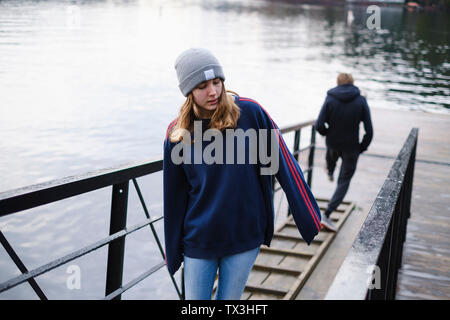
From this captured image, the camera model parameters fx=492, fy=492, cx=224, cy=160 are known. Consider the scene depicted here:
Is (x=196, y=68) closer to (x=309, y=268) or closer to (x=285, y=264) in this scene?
(x=309, y=268)

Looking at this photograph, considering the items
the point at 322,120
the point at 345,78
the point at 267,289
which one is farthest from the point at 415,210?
the point at 267,289

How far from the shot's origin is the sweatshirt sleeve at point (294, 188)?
2.16 metres

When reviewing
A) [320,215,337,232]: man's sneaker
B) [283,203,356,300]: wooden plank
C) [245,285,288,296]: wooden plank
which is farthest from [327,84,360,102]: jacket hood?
[245,285,288,296]: wooden plank

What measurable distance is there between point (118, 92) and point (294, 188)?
2860cm

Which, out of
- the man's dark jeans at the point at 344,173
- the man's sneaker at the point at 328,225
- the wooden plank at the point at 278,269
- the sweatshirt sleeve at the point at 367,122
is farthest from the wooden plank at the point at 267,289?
the sweatshirt sleeve at the point at 367,122

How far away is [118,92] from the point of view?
97.3ft

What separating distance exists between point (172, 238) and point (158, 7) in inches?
4513

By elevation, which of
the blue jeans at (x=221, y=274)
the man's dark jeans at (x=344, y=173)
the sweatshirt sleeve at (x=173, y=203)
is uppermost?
the sweatshirt sleeve at (x=173, y=203)

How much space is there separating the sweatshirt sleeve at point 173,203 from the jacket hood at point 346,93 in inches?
138

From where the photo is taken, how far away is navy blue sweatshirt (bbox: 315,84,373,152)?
17.5ft

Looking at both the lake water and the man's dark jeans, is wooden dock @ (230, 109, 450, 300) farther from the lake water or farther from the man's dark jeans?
the lake water

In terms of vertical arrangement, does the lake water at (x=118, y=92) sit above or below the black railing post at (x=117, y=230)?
below

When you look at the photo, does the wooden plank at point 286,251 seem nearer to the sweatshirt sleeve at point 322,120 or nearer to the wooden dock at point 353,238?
the wooden dock at point 353,238
